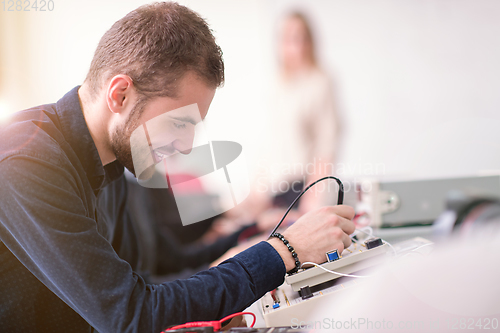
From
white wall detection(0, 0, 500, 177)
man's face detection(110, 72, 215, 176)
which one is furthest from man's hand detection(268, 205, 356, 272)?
white wall detection(0, 0, 500, 177)

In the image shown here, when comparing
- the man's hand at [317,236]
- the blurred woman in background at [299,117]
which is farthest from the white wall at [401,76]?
the man's hand at [317,236]

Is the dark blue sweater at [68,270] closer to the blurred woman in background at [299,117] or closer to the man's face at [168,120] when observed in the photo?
the man's face at [168,120]

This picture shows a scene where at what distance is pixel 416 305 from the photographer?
26 centimetres

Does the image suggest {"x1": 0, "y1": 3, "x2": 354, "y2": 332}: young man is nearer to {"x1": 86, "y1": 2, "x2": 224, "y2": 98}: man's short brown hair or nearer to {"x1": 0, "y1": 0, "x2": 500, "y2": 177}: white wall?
{"x1": 86, "y1": 2, "x2": 224, "y2": 98}: man's short brown hair

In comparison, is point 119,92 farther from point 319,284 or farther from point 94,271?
point 319,284

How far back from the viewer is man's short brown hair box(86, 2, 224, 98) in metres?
0.66

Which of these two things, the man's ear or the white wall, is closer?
the man's ear

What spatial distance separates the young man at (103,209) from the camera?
49cm

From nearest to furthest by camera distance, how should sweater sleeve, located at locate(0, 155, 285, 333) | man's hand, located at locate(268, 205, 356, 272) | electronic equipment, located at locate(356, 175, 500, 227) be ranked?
sweater sleeve, located at locate(0, 155, 285, 333)
man's hand, located at locate(268, 205, 356, 272)
electronic equipment, located at locate(356, 175, 500, 227)

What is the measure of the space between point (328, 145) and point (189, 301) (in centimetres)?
174

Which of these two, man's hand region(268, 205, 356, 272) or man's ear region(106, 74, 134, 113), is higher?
man's ear region(106, 74, 134, 113)

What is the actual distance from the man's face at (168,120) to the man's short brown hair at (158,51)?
18 mm

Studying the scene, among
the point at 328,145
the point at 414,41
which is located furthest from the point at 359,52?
the point at 328,145

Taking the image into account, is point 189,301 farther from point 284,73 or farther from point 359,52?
point 359,52
